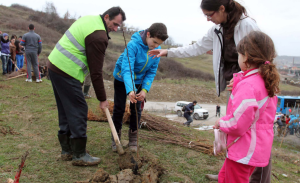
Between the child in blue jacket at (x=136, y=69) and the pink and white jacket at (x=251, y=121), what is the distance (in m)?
1.36

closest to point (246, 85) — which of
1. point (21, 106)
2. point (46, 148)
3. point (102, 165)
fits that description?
point (102, 165)

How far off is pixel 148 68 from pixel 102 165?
5.06 feet

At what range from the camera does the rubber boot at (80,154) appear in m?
2.78

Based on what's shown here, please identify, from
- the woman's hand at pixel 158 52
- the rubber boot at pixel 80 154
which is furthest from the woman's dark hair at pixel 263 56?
the rubber boot at pixel 80 154

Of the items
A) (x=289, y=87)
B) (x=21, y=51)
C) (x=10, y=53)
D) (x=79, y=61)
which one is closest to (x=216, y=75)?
(x=79, y=61)

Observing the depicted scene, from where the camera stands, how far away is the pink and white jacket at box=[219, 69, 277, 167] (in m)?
1.80

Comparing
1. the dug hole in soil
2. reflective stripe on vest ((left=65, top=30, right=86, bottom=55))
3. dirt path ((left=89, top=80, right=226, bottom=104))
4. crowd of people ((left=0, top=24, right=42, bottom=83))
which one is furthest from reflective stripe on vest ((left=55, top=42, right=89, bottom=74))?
dirt path ((left=89, top=80, right=226, bottom=104))

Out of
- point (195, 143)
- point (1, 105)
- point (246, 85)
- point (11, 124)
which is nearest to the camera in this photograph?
point (246, 85)

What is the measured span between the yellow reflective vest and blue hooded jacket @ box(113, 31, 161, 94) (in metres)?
0.59

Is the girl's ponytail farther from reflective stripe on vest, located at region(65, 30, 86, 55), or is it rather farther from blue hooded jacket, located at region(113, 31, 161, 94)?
reflective stripe on vest, located at region(65, 30, 86, 55)

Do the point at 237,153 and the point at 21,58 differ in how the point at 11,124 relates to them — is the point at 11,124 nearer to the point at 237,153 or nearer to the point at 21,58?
the point at 237,153

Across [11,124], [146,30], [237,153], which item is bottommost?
[11,124]

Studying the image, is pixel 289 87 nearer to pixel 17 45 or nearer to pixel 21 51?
pixel 21 51

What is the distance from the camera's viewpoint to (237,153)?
74.9 inches
